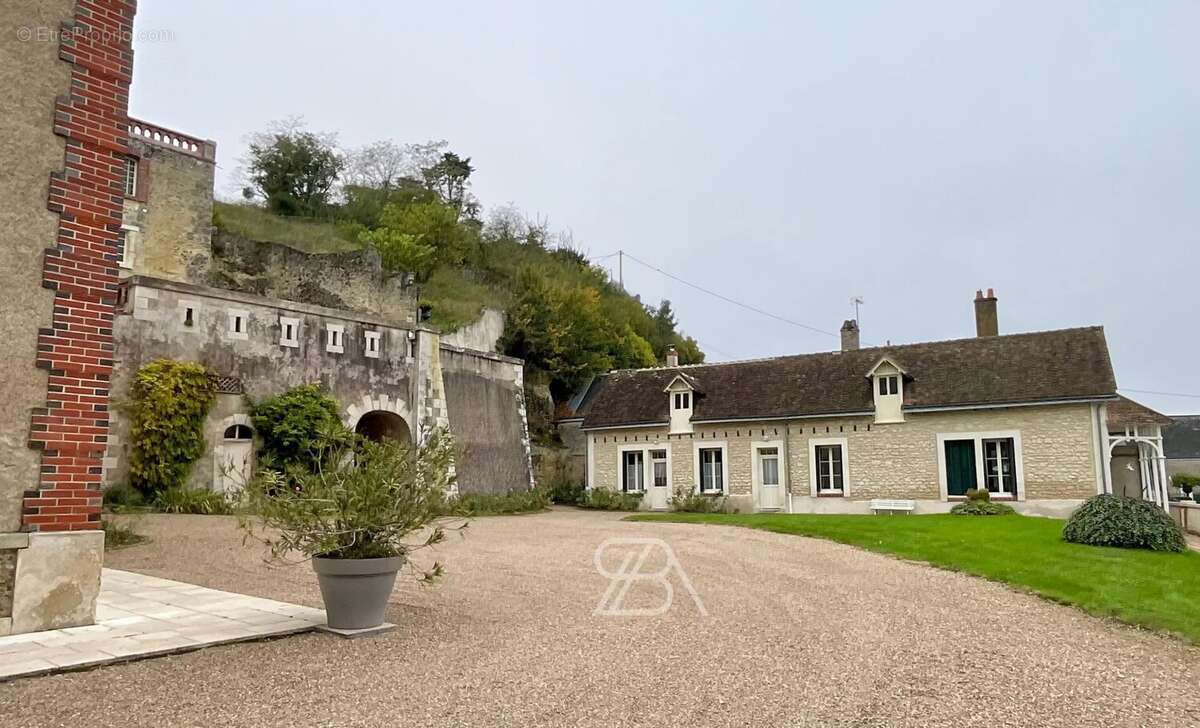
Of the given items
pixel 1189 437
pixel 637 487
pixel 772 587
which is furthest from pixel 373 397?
pixel 1189 437

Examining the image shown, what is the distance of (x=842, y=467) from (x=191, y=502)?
15124mm

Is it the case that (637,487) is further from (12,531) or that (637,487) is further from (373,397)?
(12,531)

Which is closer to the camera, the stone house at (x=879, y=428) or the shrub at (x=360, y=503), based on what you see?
the shrub at (x=360, y=503)

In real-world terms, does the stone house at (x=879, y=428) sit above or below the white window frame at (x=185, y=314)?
below

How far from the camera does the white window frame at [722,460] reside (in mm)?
21844

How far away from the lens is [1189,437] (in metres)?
37.0

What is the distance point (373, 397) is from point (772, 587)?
1304 cm

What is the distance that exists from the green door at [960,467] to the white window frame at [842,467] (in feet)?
7.82

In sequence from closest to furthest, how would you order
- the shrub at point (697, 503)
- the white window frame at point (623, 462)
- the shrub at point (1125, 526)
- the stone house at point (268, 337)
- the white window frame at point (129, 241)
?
the shrub at point (1125, 526) → the stone house at point (268, 337) → the shrub at point (697, 503) → the white window frame at point (129, 241) → the white window frame at point (623, 462)

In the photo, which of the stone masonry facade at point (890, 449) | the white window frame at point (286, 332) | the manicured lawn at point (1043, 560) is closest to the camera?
the manicured lawn at point (1043, 560)

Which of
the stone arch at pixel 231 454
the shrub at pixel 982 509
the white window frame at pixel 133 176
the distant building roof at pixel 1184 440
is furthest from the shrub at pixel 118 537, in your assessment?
the distant building roof at pixel 1184 440

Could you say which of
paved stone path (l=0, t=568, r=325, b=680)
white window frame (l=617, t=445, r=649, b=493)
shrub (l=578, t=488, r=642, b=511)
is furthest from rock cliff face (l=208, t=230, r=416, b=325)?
paved stone path (l=0, t=568, r=325, b=680)

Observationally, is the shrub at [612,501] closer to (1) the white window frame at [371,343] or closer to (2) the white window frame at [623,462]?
(2) the white window frame at [623,462]

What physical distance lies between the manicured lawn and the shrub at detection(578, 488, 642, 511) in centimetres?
671
